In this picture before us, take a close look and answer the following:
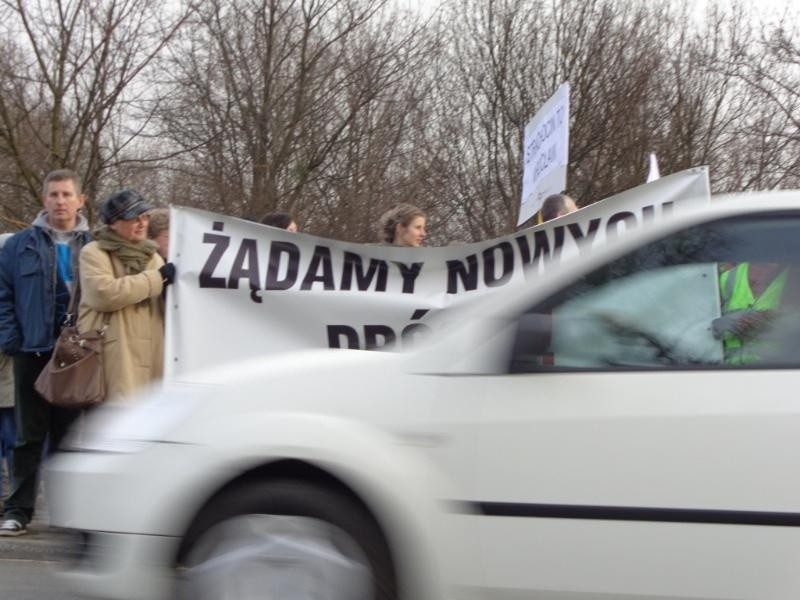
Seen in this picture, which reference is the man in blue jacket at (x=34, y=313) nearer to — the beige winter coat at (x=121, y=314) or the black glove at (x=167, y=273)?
the beige winter coat at (x=121, y=314)

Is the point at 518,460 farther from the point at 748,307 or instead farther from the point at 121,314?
the point at 121,314

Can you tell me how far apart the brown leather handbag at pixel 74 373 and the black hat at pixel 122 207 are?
26.6 inches

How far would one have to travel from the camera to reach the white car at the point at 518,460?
10.3 feet

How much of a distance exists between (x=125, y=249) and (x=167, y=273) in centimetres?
28

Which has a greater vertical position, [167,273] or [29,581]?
[167,273]

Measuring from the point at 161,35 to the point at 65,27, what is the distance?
51.7 inches

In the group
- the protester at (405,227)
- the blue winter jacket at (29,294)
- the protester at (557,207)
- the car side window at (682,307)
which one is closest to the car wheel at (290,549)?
the car side window at (682,307)

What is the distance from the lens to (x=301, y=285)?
6117 mm

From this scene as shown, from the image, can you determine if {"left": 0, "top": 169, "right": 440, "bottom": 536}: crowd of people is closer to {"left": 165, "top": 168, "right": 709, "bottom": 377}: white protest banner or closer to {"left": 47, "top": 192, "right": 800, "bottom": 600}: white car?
{"left": 165, "top": 168, "right": 709, "bottom": 377}: white protest banner

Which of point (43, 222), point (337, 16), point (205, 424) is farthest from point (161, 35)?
point (205, 424)

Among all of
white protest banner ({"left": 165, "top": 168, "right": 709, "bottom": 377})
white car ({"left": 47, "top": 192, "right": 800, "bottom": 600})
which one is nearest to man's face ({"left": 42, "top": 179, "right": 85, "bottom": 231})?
white protest banner ({"left": 165, "top": 168, "right": 709, "bottom": 377})

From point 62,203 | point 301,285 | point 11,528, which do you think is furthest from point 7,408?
point 301,285

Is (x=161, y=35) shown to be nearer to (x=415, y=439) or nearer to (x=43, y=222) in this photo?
(x=43, y=222)

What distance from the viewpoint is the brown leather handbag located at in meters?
5.69
